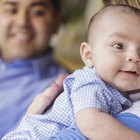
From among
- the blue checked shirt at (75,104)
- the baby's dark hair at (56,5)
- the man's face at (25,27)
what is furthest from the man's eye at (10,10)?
the blue checked shirt at (75,104)

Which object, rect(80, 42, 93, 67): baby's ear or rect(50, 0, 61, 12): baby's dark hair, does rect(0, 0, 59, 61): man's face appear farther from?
rect(80, 42, 93, 67): baby's ear

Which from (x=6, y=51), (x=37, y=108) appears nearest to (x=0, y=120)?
(x=6, y=51)

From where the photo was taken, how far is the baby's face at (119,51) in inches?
26.1

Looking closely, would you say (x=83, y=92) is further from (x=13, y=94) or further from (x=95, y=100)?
(x=13, y=94)

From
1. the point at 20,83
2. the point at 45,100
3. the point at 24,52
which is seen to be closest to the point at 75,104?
the point at 45,100

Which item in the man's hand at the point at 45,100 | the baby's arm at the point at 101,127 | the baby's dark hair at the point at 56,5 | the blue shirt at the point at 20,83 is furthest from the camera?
the baby's dark hair at the point at 56,5

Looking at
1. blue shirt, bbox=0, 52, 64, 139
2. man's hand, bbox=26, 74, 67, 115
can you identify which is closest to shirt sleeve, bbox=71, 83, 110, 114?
man's hand, bbox=26, 74, 67, 115

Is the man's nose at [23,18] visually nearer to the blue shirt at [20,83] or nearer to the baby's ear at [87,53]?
the blue shirt at [20,83]

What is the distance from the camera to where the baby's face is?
66cm

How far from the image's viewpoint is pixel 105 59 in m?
0.68

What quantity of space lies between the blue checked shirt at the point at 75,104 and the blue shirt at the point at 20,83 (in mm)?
637

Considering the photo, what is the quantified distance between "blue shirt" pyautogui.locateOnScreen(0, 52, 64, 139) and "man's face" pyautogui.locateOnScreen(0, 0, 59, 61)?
0.05m

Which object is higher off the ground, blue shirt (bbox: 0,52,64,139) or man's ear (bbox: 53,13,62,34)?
man's ear (bbox: 53,13,62,34)

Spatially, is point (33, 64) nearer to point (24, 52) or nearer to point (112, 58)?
point (24, 52)
